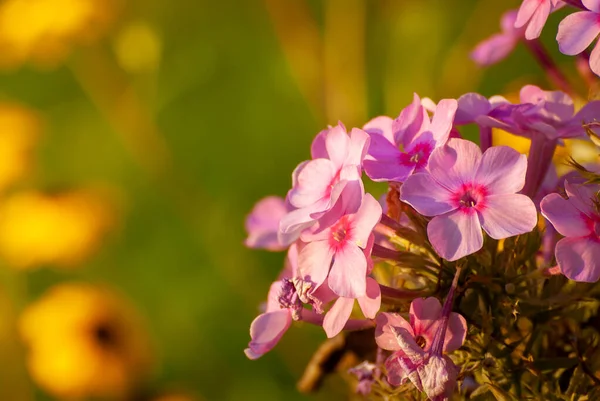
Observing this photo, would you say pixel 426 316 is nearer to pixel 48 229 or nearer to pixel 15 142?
pixel 48 229

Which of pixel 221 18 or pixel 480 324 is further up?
pixel 480 324

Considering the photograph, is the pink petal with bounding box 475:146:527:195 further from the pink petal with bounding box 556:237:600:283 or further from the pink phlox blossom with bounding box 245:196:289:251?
the pink phlox blossom with bounding box 245:196:289:251

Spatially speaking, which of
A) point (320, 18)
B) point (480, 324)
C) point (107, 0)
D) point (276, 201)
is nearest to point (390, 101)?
point (320, 18)

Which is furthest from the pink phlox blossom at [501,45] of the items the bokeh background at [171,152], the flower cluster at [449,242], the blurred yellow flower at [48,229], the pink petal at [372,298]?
the blurred yellow flower at [48,229]

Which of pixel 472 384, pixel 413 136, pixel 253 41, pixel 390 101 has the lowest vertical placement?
pixel 390 101

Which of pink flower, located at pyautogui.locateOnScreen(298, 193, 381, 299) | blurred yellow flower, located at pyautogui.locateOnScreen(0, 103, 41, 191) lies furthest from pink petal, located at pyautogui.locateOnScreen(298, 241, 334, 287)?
blurred yellow flower, located at pyautogui.locateOnScreen(0, 103, 41, 191)

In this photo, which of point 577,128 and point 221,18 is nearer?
point 577,128

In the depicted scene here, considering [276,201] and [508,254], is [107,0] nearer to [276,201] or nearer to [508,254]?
[276,201]
